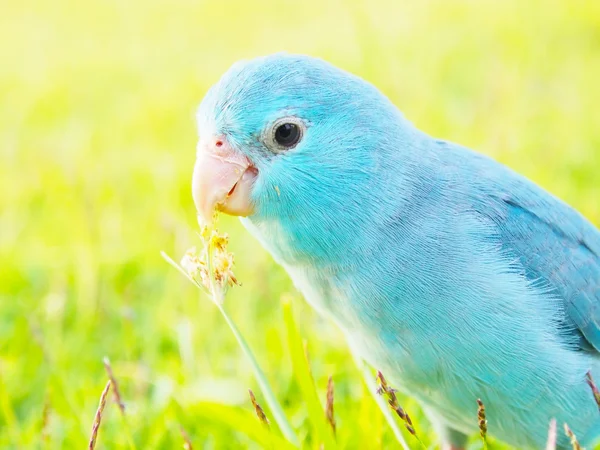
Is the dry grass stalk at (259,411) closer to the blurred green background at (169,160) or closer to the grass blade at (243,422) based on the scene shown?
the grass blade at (243,422)

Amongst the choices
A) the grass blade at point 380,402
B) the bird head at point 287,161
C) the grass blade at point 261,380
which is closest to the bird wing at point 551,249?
the bird head at point 287,161

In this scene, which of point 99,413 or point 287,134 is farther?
point 287,134

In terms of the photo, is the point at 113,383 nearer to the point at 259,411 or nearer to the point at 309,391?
the point at 259,411

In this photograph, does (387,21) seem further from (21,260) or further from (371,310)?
(371,310)

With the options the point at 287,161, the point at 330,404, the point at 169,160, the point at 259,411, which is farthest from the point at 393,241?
the point at 169,160

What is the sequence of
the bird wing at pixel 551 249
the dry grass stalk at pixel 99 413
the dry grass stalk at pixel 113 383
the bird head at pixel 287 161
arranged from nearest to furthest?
the dry grass stalk at pixel 99 413 < the dry grass stalk at pixel 113 383 < the bird head at pixel 287 161 < the bird wing at pixel 551 249

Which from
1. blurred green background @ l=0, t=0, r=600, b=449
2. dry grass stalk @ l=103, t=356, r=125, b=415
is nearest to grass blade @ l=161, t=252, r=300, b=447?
blurred green background @ l=0, t=0, r=600, b=449

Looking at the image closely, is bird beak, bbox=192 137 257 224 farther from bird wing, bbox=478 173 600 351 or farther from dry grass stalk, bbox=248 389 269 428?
bird wing, bbox=478 173 600 351
